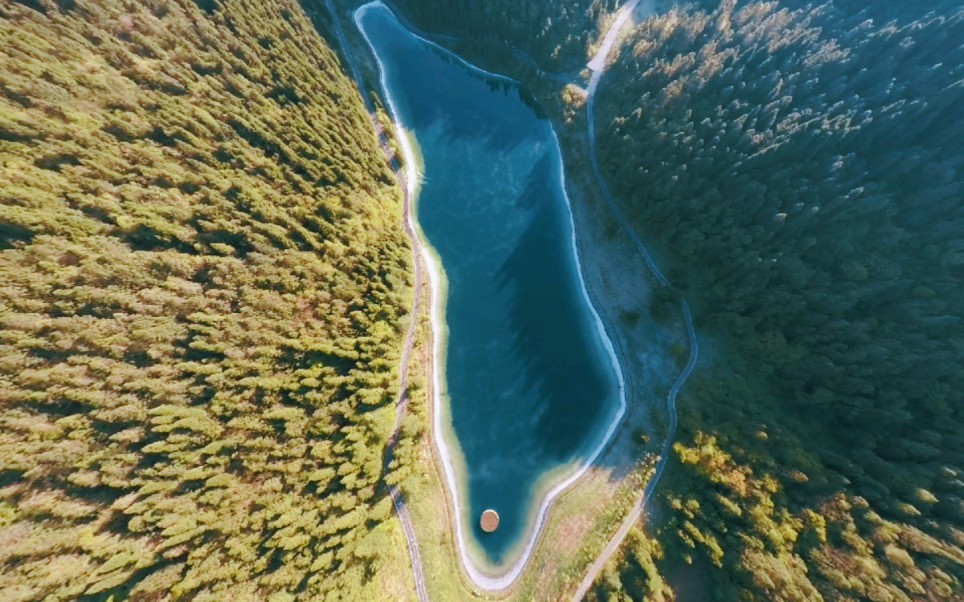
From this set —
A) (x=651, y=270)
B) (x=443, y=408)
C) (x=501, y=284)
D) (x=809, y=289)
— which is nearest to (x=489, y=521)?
(x=443, y=408)

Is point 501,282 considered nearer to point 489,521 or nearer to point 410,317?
point 410,317

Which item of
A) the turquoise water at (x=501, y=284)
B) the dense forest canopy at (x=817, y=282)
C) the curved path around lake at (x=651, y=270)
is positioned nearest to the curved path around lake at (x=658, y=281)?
the curved path around lake at (x=651, y=270)

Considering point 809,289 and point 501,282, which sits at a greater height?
point 809,289

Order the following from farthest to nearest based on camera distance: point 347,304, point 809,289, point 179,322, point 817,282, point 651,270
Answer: point 651,270, point 347,304, point 809,289, point 817,282, point 179,322

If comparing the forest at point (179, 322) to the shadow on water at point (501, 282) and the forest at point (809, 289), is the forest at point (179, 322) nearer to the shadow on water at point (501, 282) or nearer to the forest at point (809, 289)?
the shadow on water at point (501, 282)

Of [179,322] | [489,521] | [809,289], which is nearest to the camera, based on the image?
[179,322]

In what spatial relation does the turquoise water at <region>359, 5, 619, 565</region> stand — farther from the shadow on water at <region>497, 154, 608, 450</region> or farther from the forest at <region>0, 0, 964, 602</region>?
the forest at <region>0, 0, 964, 602</region>
